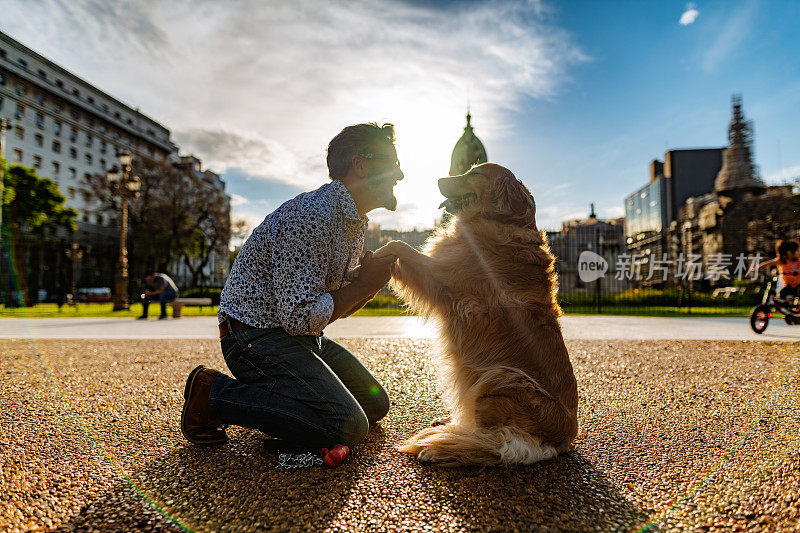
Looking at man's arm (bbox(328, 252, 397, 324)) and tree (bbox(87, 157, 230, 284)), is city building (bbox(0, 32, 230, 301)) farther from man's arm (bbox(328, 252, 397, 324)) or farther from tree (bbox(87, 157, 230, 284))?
man's arm (bbox(328, 252, 397, 324))

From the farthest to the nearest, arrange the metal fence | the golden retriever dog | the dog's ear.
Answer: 1. the metal fence
2. the dog's ear
3. the golden retriever dog

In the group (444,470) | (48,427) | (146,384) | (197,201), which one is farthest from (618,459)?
(197,201)

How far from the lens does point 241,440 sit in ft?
9.73

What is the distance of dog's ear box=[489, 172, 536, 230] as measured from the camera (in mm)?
3311

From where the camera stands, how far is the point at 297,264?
8.37ft

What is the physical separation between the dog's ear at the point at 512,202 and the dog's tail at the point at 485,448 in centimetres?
148

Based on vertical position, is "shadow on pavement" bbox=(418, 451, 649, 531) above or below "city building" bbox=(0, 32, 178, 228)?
below

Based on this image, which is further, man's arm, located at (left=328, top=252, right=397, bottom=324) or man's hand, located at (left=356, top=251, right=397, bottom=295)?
man's hand, located at (left=356, top=251, right=397, bottom=295)

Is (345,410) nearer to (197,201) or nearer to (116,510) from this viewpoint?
(116,510)

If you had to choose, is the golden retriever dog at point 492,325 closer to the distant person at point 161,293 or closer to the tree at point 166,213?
the distant person at point 161,293

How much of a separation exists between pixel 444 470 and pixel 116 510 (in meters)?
1.54

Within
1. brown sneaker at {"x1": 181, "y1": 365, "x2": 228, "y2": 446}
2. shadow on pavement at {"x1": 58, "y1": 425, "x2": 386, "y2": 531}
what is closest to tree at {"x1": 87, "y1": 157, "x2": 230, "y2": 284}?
brown sneaker at {"x1": 181, "y1": 365, "x2": 228, "y2": 446}

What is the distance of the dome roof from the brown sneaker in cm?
3644

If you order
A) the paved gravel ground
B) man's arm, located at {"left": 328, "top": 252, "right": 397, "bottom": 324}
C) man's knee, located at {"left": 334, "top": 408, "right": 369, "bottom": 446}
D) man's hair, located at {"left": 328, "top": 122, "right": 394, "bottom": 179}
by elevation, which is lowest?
the paved gravel ground
